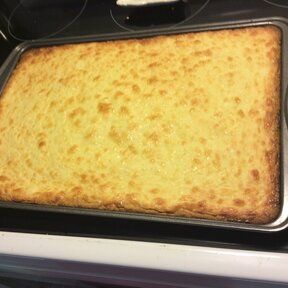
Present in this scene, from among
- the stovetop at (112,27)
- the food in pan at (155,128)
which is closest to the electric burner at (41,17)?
the stovetop at (112,27)

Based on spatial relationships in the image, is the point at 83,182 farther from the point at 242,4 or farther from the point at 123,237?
the point at 242,4

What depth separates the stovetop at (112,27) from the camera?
0.90 meters

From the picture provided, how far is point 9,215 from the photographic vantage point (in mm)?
1089

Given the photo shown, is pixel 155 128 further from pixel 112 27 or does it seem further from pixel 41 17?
pixel 41 17

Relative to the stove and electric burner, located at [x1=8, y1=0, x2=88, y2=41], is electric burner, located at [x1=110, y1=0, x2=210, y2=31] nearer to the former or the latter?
the stove

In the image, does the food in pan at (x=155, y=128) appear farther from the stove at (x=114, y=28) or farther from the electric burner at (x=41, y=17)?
the electric burner at (x=41, y=17)

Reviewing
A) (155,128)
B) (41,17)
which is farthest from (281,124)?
(41,17)

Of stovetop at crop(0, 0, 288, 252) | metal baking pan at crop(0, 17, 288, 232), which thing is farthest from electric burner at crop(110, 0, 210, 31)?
metal baking pan at crop(0, 17, 288, 232)

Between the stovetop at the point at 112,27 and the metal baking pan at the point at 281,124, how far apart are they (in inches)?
1.2

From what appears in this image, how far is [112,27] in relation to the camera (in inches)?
53.8

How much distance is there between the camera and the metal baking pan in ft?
2.80

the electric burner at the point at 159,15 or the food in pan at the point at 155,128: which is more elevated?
the electric burner at the point at 159,15

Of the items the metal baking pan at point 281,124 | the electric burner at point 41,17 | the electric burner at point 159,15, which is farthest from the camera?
the electric burner at point 41,17

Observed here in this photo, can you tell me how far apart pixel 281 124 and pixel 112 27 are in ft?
2.40
